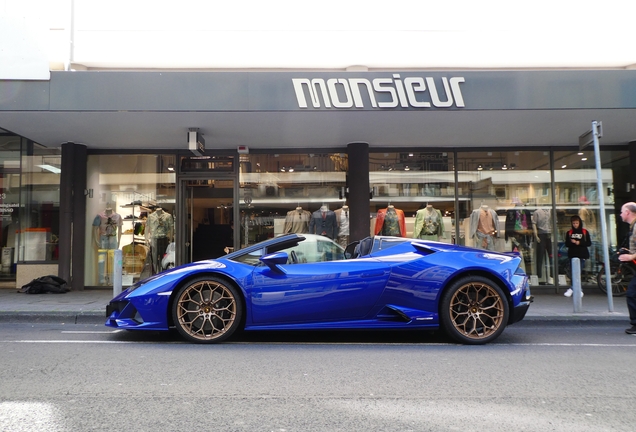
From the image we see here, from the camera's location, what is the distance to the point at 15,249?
37.8ft

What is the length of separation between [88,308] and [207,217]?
418 cm

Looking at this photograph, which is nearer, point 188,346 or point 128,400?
point 128,400

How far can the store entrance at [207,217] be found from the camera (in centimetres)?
1159

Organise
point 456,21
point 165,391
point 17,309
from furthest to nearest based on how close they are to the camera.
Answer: point 456,21
point 17,309
point 165,391

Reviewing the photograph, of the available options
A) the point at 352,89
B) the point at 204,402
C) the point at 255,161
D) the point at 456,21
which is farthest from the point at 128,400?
the point at 456,21

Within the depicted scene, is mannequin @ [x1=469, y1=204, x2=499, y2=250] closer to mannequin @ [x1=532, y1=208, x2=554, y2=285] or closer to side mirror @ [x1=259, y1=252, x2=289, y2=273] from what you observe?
mannequin @ [x1=532, y1=208, x2=554, y2=285]

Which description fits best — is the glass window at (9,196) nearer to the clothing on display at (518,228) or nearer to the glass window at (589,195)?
the clothing on display at (518,228)

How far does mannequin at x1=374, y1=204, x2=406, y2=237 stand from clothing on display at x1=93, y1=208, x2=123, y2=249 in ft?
19.3

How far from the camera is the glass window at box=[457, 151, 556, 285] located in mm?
11523

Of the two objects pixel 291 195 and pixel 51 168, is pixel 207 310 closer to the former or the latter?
pixel 291 195

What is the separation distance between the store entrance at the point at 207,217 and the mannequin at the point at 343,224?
7.92 ft

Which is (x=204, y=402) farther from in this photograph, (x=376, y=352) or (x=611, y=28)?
(x=611, y=28)

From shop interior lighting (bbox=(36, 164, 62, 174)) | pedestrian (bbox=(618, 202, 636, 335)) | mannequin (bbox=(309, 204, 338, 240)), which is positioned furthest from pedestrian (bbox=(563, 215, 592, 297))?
shop interior lighting (bbox=(36, 164, 62, 174))

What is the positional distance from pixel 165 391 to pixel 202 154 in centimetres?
821
